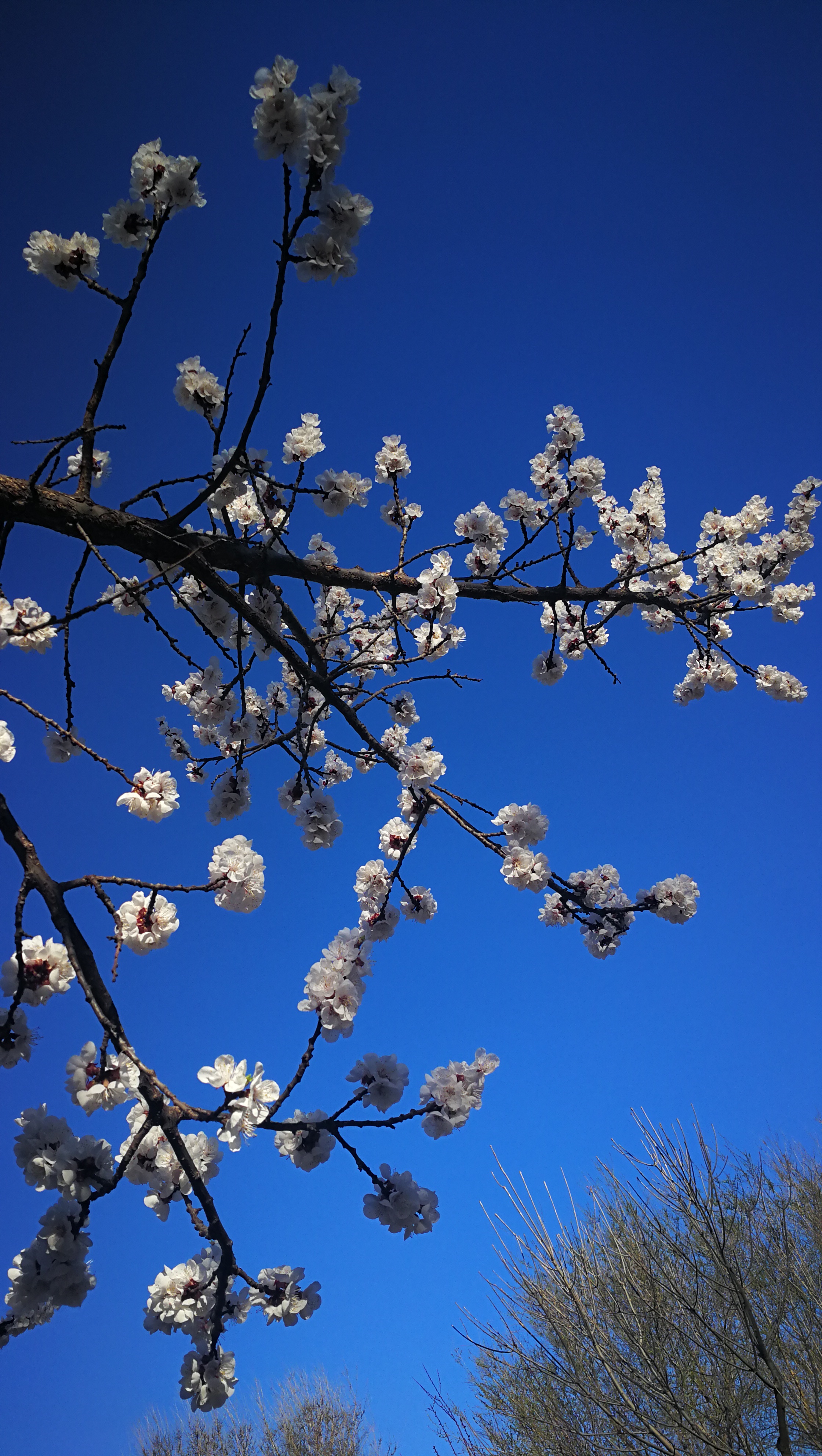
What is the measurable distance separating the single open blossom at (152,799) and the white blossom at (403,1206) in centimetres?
121

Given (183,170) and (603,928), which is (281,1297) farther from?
(183,170)

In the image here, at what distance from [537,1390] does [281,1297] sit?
7.03 metres

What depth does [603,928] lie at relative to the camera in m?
2.86

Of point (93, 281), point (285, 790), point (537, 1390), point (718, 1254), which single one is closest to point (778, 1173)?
point (537, 1390)

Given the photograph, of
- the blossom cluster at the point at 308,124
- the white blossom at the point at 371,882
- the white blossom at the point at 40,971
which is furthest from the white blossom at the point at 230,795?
the blossom cluster at the point at 308,124

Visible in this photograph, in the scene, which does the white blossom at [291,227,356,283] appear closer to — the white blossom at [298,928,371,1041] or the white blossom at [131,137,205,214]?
the white blossom at [131,137,205,214]

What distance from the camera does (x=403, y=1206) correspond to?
1.92 m

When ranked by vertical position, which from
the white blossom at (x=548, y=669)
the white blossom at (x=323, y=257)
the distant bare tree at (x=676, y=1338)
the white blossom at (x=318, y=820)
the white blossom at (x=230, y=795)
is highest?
the white blossom at (x=548, y=669)

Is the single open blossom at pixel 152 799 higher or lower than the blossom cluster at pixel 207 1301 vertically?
higher

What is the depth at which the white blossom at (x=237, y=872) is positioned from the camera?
2074 mm

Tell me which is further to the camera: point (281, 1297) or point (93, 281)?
point (93, 281)

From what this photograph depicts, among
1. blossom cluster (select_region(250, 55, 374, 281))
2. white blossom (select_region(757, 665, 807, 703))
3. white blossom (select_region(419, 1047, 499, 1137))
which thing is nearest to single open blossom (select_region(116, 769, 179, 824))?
white blossom (select_region(419, 1047, 499, 1137))

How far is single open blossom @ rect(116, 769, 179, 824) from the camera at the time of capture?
2.32 meters

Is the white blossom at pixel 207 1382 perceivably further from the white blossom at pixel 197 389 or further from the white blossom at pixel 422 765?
the white blossom at pixel 197 389
